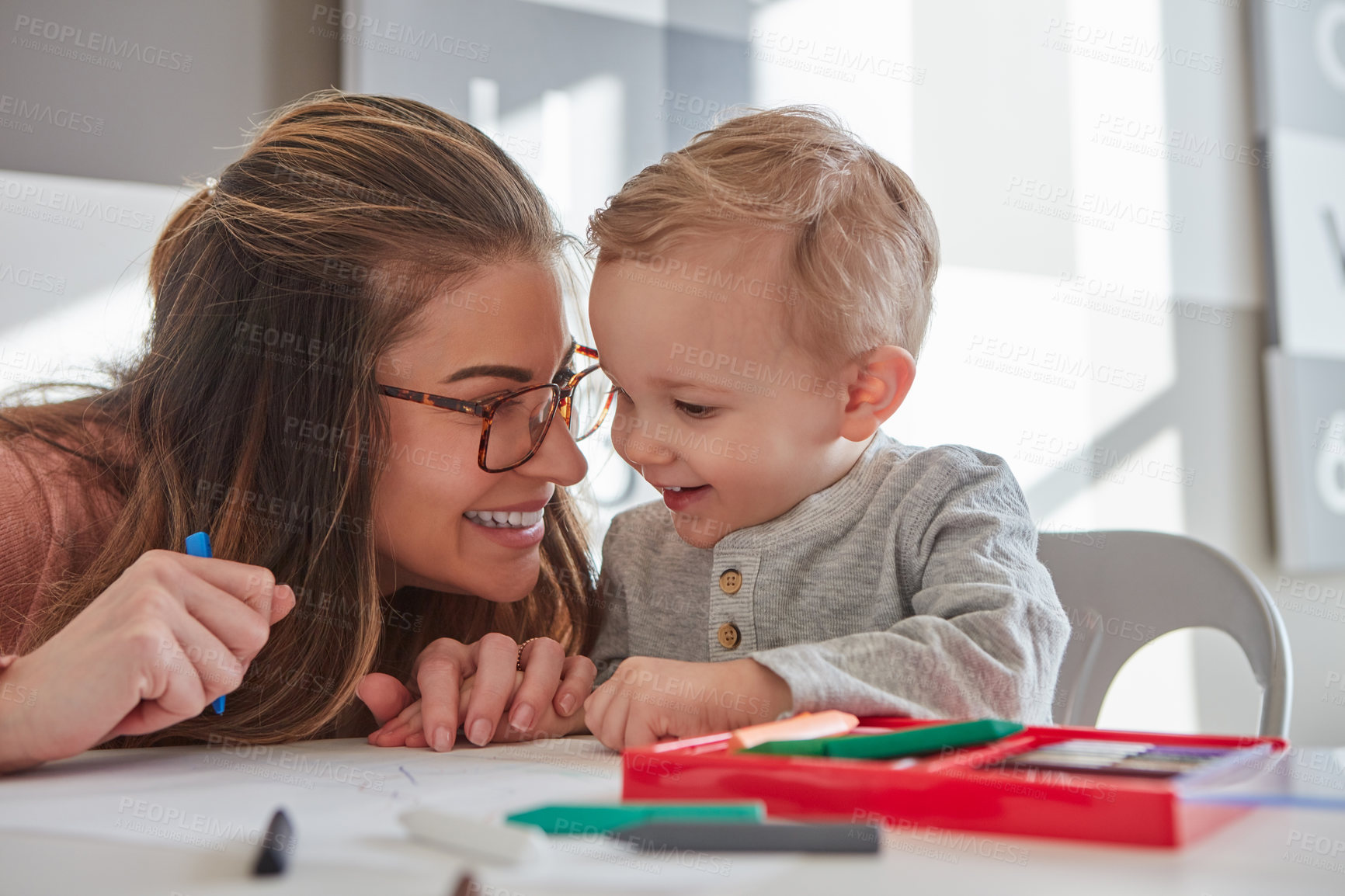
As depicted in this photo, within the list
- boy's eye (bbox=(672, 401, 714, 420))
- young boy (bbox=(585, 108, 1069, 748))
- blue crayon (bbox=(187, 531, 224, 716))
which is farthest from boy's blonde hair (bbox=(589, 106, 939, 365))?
blue crayon (bbox=(187, 531, 224, 716))

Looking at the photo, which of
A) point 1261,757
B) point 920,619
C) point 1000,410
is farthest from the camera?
point 1000,410

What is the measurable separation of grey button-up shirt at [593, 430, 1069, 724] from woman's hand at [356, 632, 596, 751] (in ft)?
0.51

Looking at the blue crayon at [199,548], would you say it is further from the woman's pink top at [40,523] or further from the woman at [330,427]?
the woman's pink top at [40,523]

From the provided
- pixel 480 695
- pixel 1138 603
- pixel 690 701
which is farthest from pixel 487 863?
pixel 1138 603

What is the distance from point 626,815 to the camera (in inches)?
17.6

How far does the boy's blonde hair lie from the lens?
0.98 m

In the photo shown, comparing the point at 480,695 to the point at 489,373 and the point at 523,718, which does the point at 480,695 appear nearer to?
the point at 523,718

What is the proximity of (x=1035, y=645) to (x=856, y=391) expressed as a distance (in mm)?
310

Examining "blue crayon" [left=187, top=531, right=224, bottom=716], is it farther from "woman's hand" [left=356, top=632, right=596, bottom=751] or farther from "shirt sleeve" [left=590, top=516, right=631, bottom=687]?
"shirt sleeve" [left=590, top=516, right=631, bottom=687]

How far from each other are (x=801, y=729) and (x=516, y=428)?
522 mm

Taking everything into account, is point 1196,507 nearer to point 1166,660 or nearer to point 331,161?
point 1166,660

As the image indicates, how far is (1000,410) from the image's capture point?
100.0 inches

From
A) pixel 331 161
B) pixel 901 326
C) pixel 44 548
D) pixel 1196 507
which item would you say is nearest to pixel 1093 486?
pixel 1196 507

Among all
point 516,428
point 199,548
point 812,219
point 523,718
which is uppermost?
point 812,219
